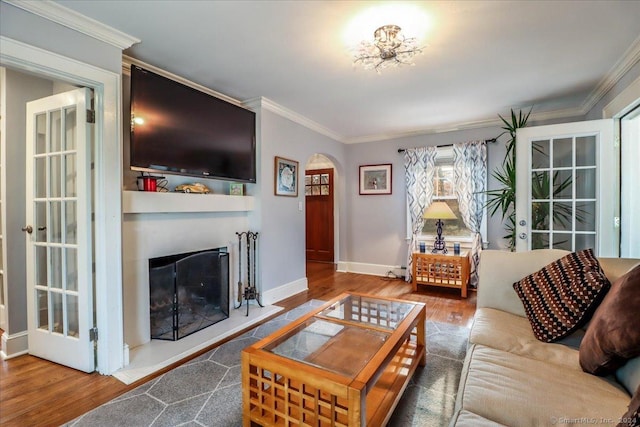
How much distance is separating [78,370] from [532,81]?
4435 mm

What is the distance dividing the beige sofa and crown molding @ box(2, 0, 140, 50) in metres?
2.83

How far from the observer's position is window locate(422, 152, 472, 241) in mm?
4387

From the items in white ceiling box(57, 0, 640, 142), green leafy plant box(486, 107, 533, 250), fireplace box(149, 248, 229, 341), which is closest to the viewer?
white ceiling box(57, 0, 640, 142)

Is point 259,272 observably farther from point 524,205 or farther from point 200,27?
point 524,205

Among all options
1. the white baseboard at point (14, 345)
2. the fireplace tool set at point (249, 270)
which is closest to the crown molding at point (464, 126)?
the fireplace tool set at point (249, 270)

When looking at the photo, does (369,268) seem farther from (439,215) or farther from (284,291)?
(284,291)

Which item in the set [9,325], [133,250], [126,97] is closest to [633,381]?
[133,250]

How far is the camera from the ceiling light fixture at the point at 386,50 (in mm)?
1964

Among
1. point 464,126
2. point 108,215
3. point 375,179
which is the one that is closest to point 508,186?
point 464,126

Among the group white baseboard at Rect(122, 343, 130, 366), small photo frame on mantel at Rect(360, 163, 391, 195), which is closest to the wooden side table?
small photo frame on mantel at Rect(360, 163, 391, 195)

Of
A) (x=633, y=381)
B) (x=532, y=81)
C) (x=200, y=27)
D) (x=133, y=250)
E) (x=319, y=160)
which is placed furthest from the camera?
(x=319, y=160)

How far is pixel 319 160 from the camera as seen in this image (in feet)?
20.1

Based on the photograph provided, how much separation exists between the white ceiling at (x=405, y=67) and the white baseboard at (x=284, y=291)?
2222 millimetres

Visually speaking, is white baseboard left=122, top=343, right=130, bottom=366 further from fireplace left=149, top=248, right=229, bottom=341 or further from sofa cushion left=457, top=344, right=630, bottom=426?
sofa cushion left=457, top=344, right=630, bottom=426
